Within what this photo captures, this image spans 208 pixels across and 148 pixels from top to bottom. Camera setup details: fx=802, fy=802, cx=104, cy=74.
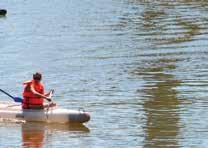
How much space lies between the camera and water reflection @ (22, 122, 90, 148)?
72.0ft

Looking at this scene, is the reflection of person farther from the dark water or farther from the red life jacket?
the red life jacket

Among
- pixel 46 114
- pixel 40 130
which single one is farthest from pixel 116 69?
pixel 40 130

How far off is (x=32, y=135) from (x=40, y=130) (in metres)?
0.57

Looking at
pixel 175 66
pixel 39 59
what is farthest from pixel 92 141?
pixel 39 59

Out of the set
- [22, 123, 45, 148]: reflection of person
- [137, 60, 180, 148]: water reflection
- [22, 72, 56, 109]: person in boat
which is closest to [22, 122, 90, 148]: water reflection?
[22, 123, 45, 148]: reflection of person

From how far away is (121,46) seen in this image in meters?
39.2

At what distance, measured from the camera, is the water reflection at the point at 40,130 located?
2195 centimetres

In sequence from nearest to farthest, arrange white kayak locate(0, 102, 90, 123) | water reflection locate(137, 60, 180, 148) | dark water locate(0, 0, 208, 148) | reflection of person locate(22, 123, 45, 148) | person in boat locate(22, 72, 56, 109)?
reflection of person locate(22, 123, 45, 148) → water reflection locate(137, 60, 180, 148) → dark water locate(0, 0, 208, 148) → white kayak locate(0, 102, 90, 123) → person in boat locate(22, 72, 56, 109)

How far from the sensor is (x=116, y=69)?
1292 inches

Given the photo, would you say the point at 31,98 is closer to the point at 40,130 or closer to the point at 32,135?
the point at 40,130

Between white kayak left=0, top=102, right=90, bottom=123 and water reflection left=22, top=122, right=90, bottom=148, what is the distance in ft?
0.49

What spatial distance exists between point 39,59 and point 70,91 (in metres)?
7.76

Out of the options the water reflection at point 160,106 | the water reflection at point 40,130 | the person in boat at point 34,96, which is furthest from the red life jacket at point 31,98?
the water reflection at point 160,106

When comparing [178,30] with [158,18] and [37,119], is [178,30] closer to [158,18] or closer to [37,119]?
[158,18]
